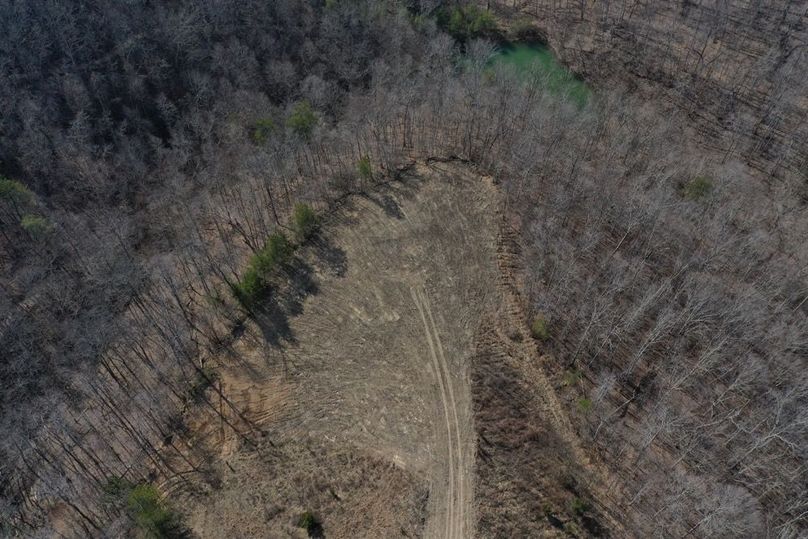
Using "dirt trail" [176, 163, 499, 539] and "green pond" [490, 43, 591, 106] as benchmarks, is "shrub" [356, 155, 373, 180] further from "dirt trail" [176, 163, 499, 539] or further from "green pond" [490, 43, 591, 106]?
"green pond" [490, 43, 591, 106]

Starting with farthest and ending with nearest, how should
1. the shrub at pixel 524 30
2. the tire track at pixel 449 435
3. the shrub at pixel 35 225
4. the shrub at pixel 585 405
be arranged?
the shrub at pixel 524 30 < the shrub at pixel 35 225 < the shrub at pixel 585 405 < the tire track at pixel 449 435

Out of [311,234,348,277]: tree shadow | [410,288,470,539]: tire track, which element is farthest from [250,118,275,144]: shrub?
[410,288,470,539]: tire track

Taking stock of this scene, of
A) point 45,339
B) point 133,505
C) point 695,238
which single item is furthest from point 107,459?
point 695,238

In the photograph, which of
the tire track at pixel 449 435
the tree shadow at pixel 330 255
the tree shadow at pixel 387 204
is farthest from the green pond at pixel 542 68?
the tire track at pixel 449 435

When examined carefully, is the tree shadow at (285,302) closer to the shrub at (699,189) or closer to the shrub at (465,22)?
the shrub at (699,189)

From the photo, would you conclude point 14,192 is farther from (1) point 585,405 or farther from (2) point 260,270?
(1) point 585,405

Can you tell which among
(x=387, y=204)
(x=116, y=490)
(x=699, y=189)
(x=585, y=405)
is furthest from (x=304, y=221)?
(x=699, y=189)

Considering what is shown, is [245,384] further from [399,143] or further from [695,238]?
[695,238]
